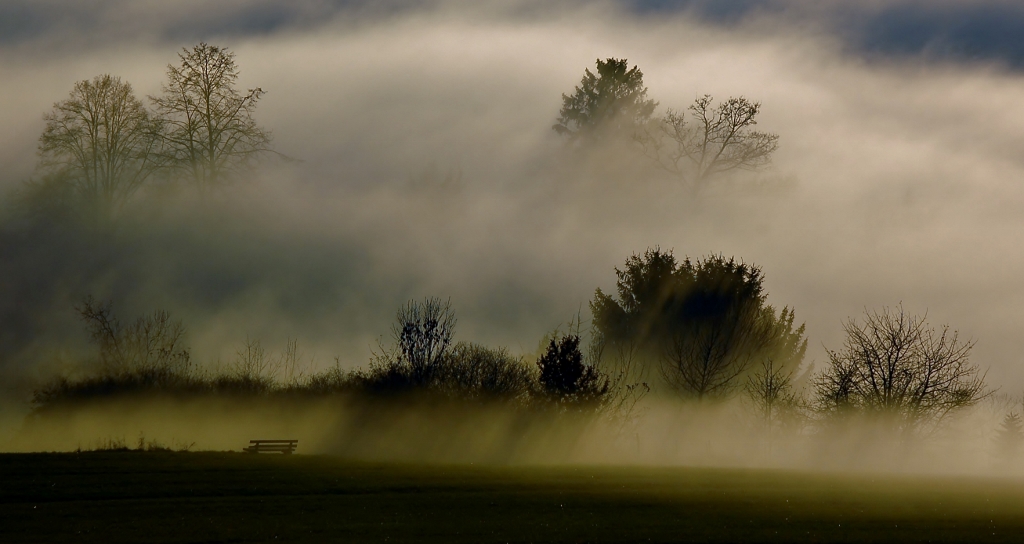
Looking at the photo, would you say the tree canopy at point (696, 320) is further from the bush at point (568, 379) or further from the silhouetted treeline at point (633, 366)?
the bush at point (568, 379)

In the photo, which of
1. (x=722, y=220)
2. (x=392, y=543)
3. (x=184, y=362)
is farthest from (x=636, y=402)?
(x=392, y=543)

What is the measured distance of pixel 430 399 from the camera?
191ft

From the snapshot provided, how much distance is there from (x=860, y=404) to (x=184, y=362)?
41.8m

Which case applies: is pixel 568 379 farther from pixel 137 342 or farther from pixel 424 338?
pixel 137 342

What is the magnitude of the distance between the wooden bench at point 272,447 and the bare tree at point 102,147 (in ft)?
55.9

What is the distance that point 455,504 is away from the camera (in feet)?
108

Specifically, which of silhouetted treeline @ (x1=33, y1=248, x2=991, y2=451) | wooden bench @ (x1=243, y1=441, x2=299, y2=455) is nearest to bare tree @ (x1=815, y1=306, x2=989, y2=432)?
silhouetted treeline @ (x1=33, y1=248, x2=991, y2=451)

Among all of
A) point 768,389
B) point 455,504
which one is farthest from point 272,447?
point 768,389

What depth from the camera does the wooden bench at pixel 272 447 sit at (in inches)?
2103

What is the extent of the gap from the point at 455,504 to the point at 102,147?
37597 millimetres

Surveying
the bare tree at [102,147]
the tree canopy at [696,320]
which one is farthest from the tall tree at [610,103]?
the bare tree at [102,147]

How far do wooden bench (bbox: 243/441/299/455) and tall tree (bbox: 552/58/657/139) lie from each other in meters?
34.5

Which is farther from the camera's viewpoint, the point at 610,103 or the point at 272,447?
the point at 610,103

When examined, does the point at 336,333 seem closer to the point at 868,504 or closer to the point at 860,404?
the point at 860,404
